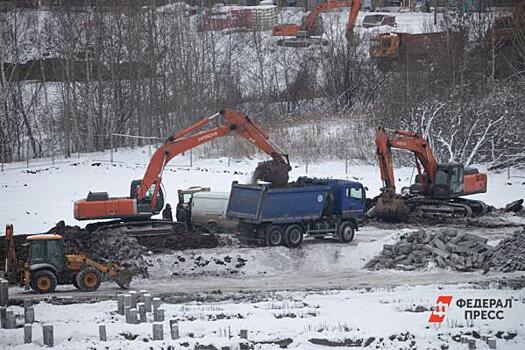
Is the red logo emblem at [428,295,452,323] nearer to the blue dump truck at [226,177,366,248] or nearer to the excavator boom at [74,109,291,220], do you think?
the blue dump truck at [226,177,366,248]

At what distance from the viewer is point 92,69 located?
58625 millimetres

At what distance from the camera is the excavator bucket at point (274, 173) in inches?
1253

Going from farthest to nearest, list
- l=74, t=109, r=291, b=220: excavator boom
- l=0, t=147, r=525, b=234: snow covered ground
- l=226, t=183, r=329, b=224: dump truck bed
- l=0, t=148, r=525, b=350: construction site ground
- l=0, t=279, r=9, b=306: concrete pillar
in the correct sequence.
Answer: l=0, t=147, r=525, b=234: snow covered ground
l=74, t=109, r=291, b=220: excavator boom
l=226, t=183, r=329, b=224: dump truck bed
l=0, t=279, r=9, b=306: concrete pillar
l=0, t=148, r=525, b=350: construction site ground

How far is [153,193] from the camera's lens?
106 feet

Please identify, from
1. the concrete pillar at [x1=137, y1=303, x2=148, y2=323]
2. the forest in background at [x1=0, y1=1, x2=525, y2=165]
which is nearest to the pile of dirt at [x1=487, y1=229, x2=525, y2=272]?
the concrete pillar at [x1=137, y1=303, x2=148, y2=323]

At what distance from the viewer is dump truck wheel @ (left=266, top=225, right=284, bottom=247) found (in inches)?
Result: 1221

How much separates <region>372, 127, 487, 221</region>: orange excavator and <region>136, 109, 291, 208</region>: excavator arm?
534 centimetres

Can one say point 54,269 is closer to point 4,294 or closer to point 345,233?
point 4,294

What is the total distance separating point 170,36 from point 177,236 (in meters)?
30.0

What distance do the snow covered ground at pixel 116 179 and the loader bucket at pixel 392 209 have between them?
19.3 ft

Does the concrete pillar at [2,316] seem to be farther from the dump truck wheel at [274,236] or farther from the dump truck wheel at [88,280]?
the dump truck wheel at [274,236]

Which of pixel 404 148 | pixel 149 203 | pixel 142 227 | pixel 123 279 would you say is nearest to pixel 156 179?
pixel 149 203

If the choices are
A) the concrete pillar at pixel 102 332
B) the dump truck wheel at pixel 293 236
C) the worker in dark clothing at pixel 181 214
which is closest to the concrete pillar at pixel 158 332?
the concrete pillar at pixel 102 332

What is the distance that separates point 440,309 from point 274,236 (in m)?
9.74
